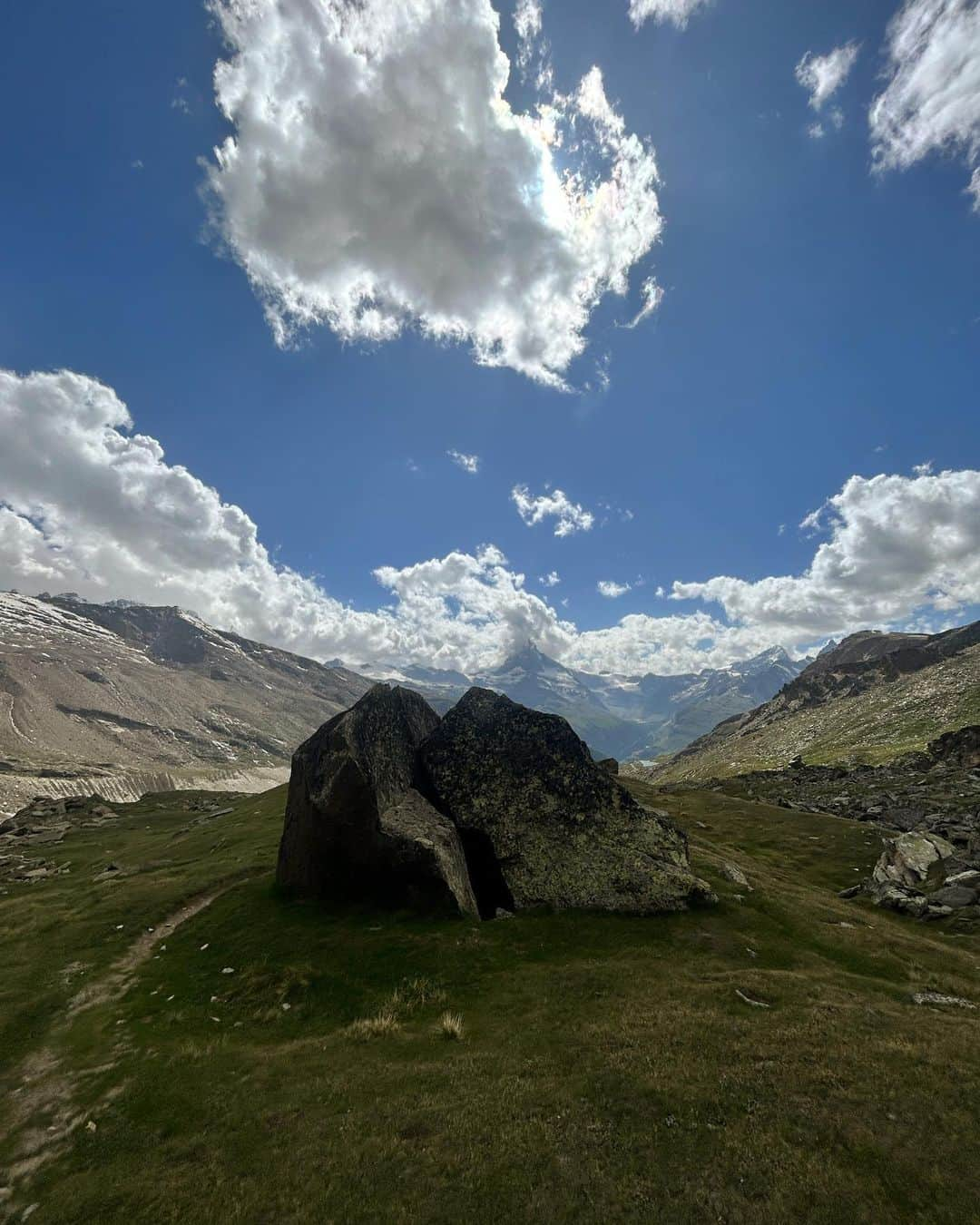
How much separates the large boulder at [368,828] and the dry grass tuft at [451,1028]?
8967mm

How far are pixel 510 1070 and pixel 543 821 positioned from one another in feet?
56.5

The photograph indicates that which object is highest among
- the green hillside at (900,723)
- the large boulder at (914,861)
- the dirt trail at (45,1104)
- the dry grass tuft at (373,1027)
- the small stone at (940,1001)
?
the green hillside at (900,723)

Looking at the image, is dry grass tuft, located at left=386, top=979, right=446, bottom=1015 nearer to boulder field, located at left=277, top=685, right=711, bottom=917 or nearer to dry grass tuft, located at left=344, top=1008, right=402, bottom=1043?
dry grass tuft, located at left=344, top=1008, right=402, bottom=1043

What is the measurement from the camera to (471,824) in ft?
116

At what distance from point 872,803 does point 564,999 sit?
71428 mm

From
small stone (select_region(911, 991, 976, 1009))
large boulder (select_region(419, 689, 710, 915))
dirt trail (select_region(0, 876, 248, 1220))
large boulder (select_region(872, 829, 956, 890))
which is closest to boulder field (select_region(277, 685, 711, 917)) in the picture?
large boulder (select_region(419, 689, 710, 915))

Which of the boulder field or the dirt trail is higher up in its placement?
the boulder field

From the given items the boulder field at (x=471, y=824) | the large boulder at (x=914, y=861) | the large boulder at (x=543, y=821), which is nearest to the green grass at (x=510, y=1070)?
the large boulder at (x=543, y=821)

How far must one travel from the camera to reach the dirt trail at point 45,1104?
1603cm

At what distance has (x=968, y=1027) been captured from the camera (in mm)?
18766

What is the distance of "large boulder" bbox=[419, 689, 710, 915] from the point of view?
103 feet

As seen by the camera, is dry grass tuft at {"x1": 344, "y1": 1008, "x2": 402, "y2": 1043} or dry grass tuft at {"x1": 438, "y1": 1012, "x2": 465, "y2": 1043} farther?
dry grass tuft at {"x1": 344, "y1": 1008, "x2": 402, "y2": 1043}

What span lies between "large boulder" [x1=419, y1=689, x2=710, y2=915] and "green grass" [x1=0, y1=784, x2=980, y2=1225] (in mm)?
1881

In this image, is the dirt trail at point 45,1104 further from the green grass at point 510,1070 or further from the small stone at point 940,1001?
A: the small stone at point 940,1001
